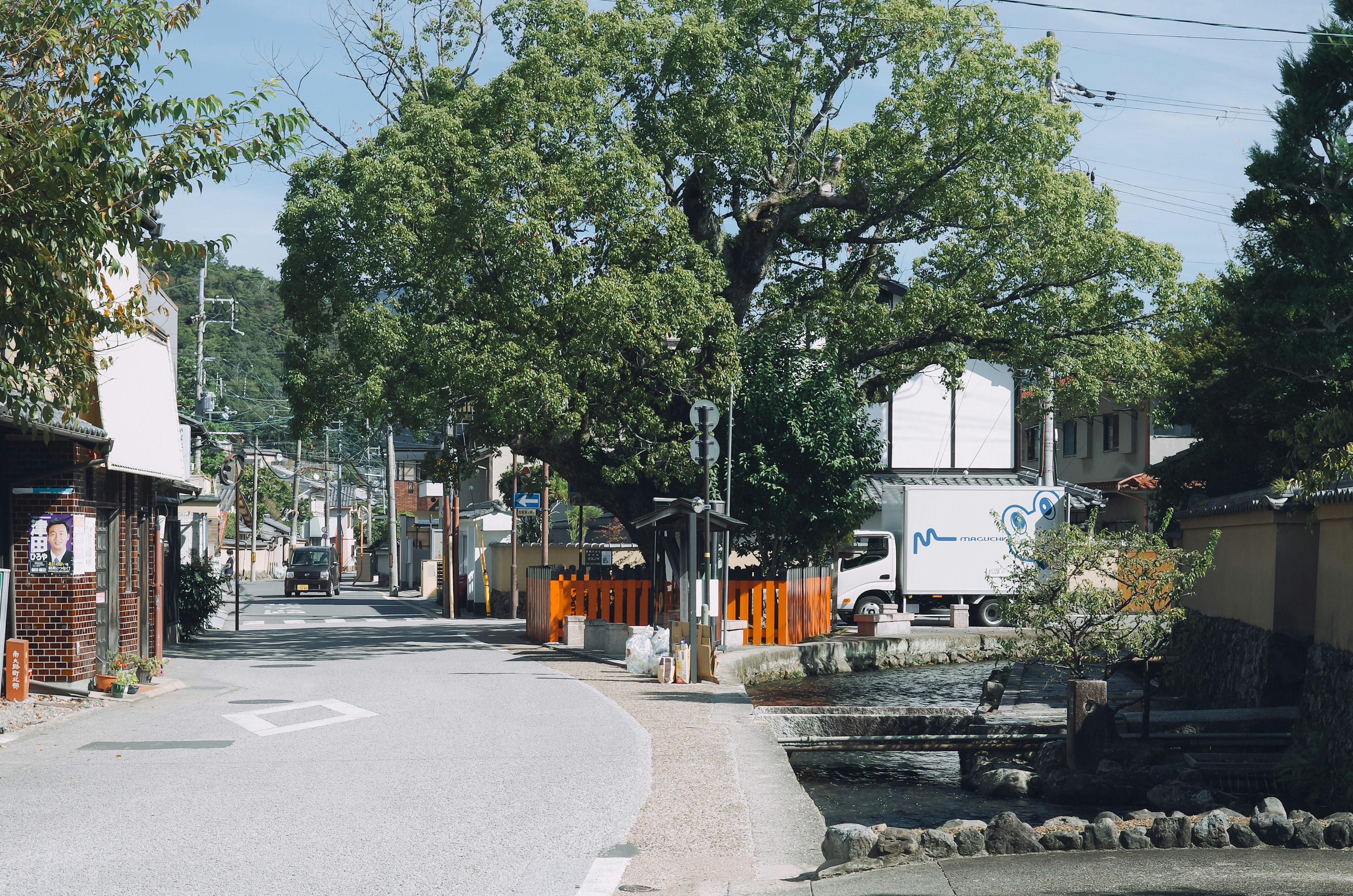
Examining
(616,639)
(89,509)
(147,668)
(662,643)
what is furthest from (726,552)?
(89,509)

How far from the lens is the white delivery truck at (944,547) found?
95.3 ft

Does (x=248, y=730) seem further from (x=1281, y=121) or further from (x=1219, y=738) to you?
(x=1281, y=121)

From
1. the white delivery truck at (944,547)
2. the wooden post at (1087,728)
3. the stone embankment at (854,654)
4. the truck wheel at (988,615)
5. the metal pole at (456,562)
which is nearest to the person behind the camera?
the wooden post at (1087,728)

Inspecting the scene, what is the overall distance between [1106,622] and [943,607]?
18.8 metres

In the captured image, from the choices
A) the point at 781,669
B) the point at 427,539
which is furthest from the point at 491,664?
the point at 427,539

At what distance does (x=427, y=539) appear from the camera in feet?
192

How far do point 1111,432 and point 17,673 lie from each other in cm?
3859

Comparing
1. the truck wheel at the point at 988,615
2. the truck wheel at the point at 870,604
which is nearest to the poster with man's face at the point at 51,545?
the truck wheel at the point at 870,604

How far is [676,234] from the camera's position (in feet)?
71.6

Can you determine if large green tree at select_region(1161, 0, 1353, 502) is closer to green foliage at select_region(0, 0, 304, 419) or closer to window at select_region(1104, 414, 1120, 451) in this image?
green foliage at select_region(0, 0, 304, 419)

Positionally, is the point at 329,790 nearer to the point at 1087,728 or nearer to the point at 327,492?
the point at 1087,728

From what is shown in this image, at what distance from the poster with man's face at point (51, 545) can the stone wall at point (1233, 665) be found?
46.4 feet

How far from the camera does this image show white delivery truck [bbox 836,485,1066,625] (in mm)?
29062

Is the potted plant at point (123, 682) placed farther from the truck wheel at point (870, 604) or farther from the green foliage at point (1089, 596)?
the truck wheel at point (870, 604)
